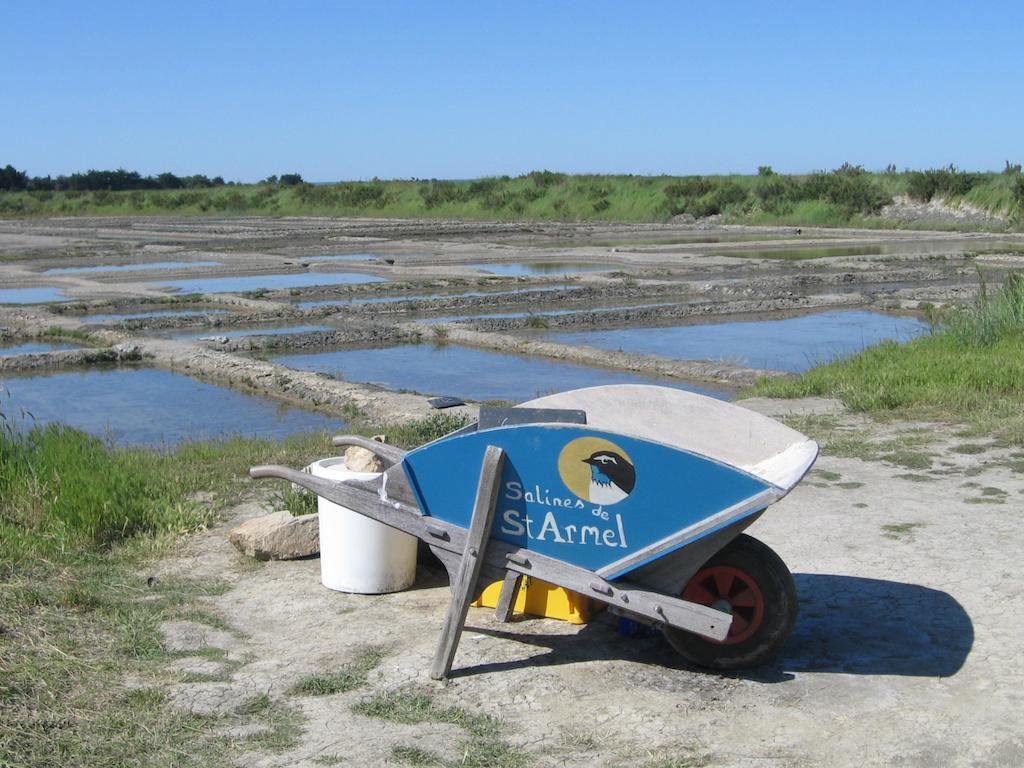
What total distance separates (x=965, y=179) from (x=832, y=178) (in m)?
5.76

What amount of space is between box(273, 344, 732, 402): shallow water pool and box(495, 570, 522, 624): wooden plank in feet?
20.5

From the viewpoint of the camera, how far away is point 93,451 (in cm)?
664

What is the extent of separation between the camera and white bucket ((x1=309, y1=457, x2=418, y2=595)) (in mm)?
4945

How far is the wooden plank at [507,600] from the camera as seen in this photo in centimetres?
460

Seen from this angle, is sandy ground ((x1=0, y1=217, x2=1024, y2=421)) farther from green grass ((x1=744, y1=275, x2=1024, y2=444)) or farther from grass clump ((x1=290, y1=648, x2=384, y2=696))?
grass clump ((x1=290, y1=648, x2=384, y2=696))

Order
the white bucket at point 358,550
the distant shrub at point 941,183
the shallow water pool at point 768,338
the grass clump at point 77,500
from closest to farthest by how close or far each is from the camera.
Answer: the white bucket at point 358,550 → the grass clump at point 77,500 → the shallow water pool at point 768,338 → the distant shrub at point 941,183

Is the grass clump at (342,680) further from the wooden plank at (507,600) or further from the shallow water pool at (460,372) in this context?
the shallow water pool at (460,372)

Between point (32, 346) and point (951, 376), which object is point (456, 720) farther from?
point (32, 346)

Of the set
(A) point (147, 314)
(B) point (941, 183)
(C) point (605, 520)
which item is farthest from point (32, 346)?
(B) point (941, 183)

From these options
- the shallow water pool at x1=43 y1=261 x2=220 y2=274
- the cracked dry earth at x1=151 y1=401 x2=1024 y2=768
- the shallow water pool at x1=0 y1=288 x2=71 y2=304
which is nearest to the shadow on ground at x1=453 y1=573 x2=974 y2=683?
the cracked dry earth at x1=151 y1=401 x2=1024 y2=768

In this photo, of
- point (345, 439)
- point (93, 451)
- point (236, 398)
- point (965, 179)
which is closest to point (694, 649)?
point (345, 439)

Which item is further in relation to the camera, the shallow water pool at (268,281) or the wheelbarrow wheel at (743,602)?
the shallow water pool at (268,281)

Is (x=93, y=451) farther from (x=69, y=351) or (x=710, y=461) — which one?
(x=69, y=351)

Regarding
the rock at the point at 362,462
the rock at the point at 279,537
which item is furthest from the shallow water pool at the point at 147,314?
the rock at the point at 362,462
